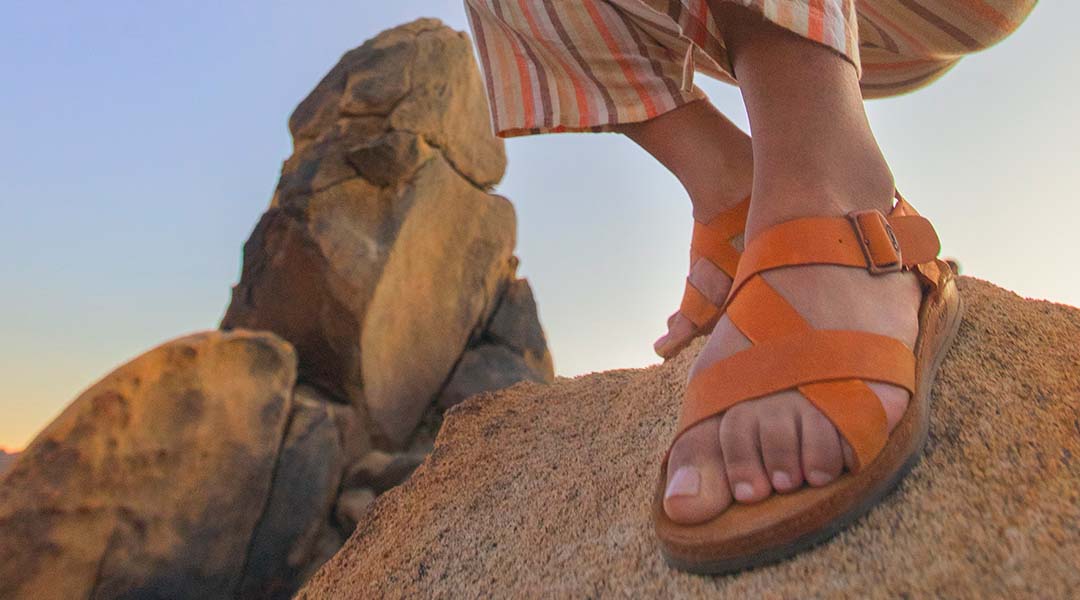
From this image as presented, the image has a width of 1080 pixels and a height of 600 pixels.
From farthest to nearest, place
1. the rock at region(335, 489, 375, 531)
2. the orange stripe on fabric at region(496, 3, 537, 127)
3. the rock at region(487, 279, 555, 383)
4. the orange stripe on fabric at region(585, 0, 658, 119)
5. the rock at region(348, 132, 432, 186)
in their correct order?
1. the rock at region(487, 279, 555, 383)
2. the rock at region(348, 132, 432, 186)
3. the rock at region(335, 489, 375, 531)
4. the orange stripe on fabric at region(496, 3, 537, 127)
5. the orange stripe on fabric at region(585, 0, 658, 119)

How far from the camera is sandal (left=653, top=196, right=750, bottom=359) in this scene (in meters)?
1.05

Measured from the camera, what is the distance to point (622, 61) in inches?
42.3

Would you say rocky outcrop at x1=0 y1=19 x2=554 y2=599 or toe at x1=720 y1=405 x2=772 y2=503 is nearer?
toe at x1=720 y1=405 x2=772 y2=503

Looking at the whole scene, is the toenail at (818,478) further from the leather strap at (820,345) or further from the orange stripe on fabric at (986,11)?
the orange stripe on fabric at (986,11)

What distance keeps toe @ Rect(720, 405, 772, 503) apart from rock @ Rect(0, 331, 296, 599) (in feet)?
7.49

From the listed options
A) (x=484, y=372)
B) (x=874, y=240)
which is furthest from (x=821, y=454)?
(x=484, y=372)

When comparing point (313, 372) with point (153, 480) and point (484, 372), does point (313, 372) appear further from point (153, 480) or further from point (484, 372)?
point (153, 480)

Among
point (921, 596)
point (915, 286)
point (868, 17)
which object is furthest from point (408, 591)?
point (868, 17)

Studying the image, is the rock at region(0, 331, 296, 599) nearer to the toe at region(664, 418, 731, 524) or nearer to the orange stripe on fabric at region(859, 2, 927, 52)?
the toe at region(664, 418, 731, 524)

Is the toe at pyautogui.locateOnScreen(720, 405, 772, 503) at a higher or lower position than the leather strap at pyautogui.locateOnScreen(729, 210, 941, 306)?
lower

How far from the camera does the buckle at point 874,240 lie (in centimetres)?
69

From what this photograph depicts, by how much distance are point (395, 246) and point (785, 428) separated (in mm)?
3135

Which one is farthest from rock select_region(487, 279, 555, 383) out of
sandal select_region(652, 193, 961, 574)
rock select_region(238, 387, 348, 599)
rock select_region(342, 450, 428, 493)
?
sandal select_region(652, 193, 961, 574)

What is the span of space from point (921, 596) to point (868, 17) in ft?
3.18
